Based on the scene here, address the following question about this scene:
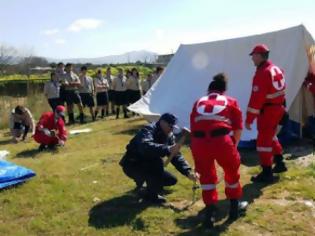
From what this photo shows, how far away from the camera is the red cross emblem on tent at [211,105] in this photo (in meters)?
4.55

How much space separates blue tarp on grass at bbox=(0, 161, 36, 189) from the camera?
6.37m

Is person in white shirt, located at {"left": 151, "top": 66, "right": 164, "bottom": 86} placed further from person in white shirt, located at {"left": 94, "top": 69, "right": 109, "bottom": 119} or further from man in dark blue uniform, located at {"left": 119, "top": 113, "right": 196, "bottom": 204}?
man in dark blue uniform, located at {"left": 119, "top": 113, "right": 196, "bottom": 204}

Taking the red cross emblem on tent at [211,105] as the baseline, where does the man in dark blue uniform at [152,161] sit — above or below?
below

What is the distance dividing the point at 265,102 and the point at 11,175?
3605 millimetres

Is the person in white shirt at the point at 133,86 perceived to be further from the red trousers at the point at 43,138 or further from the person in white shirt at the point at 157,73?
the red trousers at the point at 43,138

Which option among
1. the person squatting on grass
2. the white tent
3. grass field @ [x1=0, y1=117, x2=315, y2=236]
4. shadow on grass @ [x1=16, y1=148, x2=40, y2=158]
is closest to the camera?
grass field @ [x1=0, y1=117, x2=315, y2=236]

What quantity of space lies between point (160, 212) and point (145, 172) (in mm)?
536

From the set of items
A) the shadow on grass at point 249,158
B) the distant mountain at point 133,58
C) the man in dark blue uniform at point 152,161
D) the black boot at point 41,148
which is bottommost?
the black boot at point 41,148

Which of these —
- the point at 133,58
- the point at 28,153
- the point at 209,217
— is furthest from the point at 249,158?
the point at 133,58

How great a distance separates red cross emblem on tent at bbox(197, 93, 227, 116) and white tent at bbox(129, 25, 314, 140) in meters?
3.90

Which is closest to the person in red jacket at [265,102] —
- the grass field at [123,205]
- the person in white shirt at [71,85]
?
the grass field at [123,205]

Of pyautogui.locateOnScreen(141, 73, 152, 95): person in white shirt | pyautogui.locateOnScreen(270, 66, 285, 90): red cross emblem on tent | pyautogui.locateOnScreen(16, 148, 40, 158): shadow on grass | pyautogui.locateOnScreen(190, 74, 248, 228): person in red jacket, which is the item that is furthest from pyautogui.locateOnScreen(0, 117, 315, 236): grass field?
pyautogui.locateOnScreen(141, 73, 152, 95): person in white shirt

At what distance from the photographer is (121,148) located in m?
9.45

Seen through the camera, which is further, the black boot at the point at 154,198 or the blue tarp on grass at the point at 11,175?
the blue tarp on grass at the point at 11,175
